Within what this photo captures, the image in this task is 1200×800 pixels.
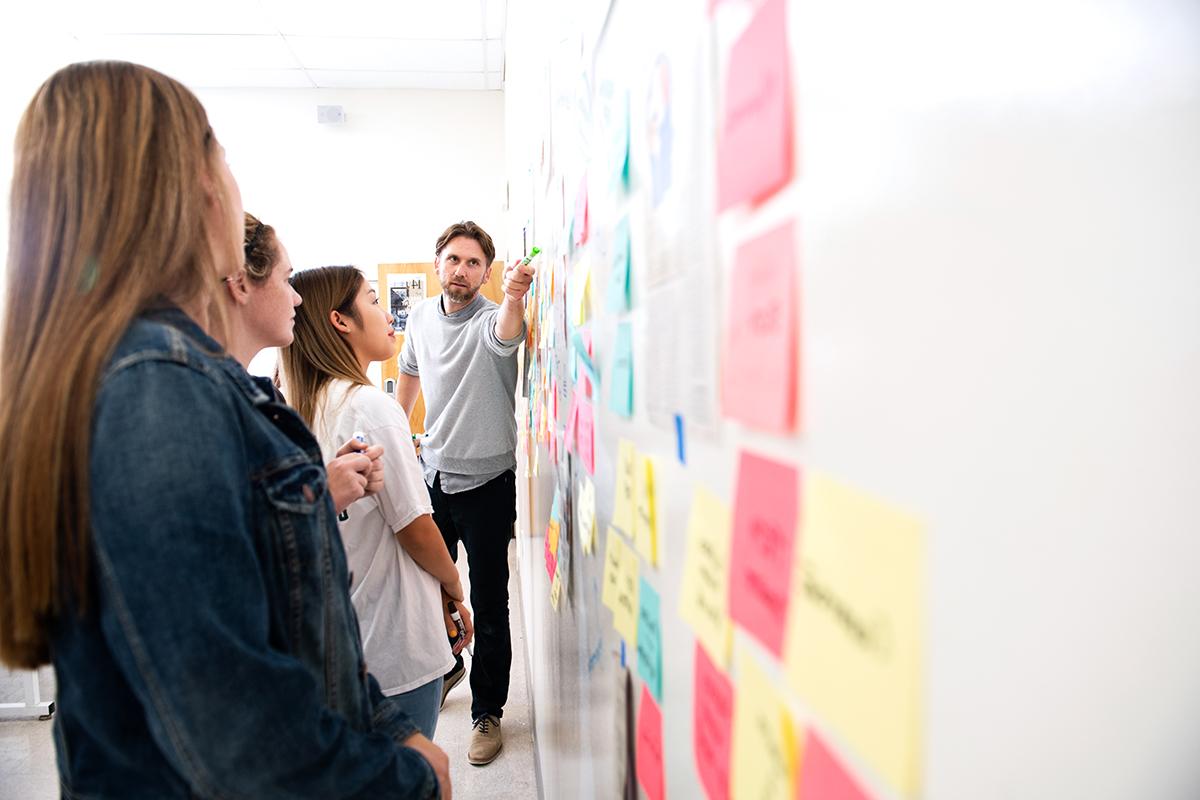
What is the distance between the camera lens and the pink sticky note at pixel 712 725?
0.37 m

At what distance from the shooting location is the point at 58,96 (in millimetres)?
613

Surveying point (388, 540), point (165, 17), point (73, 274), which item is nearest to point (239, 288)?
point (388, 540)

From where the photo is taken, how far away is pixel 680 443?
1.45ft

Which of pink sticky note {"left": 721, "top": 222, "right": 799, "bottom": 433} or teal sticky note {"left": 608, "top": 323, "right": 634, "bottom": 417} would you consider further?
teal sticky note {"left": 608, "top": 323, "right": 634, "bottom": 417}

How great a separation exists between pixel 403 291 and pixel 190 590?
14.4 ft

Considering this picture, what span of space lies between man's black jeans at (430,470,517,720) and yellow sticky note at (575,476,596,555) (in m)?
1.33

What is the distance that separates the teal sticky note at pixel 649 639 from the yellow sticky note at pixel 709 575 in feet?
0.28

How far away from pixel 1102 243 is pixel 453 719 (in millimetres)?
2581

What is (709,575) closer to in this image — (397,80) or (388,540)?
(388,540)

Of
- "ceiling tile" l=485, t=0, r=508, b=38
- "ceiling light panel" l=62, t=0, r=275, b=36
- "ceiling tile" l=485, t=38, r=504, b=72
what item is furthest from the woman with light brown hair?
"ceiling tile" l=485, t=38, r=504, b=72

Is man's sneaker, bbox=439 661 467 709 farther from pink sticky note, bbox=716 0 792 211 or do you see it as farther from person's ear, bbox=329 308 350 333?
pink sticky note, bbox=716 0 792 211

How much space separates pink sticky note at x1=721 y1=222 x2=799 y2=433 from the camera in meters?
0.28

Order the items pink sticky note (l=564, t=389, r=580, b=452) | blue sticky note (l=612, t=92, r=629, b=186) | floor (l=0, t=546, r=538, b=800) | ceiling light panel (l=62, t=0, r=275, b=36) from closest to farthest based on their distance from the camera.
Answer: blue sticky note (l=612, t=92, r=629, b=186) → pink sticky note (l=564, t=389, r=580, b=452) → floor (l=0, t=546, r=538, b=800) → ceiling light panel (l=62, t=0, r=275, b=36)

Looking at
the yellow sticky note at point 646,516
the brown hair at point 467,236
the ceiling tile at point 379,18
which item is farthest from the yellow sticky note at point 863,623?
the ceiling tile at point 379,18
